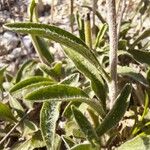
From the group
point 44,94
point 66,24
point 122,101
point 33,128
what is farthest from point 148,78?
point 66,24

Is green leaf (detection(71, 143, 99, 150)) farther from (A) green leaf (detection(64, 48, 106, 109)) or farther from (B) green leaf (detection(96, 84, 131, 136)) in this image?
(A) green leaf (detection(64, 48, 106, 109))

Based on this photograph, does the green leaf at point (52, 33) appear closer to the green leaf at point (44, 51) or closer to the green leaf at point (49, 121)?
the green leaf at point (49, 121)

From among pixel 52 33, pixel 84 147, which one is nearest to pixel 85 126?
pixel 84 147

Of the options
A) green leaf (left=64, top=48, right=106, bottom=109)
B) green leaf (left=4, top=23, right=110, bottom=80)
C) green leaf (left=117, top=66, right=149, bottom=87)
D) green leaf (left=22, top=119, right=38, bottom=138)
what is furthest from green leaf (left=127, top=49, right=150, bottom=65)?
green leaf (left=22, top=119, right=38, bottom=138)

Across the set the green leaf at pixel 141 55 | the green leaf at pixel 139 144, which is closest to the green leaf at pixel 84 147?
the green leaf at pixel 139 144

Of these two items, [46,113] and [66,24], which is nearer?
[46,113]

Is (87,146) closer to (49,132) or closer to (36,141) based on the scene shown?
(49,132)
